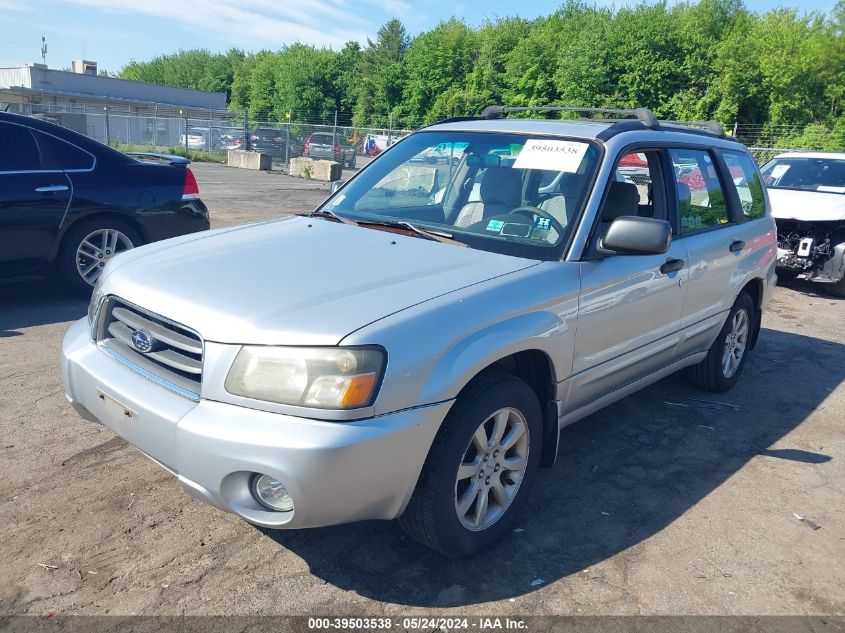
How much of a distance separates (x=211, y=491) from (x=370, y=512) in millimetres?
564

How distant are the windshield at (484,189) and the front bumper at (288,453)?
4.00 ft

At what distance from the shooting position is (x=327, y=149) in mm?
28609

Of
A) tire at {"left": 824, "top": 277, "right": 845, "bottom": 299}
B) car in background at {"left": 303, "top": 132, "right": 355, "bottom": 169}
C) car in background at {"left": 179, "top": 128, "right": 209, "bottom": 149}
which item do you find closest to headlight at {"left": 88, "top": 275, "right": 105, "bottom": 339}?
tire at {"left": 824, "top": 277, "right": 845, "bottom": 299}

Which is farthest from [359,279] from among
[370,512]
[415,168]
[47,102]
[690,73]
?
[47,102]

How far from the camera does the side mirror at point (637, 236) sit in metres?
3.31

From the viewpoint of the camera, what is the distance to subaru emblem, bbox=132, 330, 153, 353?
285cm

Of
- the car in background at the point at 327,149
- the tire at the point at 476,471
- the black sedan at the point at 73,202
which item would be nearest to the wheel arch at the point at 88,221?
the black sedan at the point at 73,202

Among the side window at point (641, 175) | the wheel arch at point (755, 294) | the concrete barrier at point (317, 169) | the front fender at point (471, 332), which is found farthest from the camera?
the concrete barrier at point (317, 169)

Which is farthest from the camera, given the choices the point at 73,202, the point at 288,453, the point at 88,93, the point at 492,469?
the point at 88,93

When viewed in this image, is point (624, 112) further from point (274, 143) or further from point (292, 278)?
point (274, 143)

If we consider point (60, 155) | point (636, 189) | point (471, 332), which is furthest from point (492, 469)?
point (60, 155)

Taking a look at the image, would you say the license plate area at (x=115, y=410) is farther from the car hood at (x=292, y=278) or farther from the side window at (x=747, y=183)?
the side window at (x=747, y=183)

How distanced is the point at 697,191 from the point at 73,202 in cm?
503

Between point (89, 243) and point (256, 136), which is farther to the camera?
point (256, 136)
